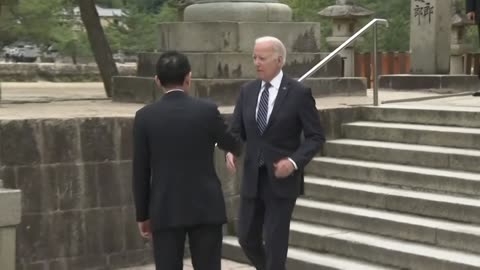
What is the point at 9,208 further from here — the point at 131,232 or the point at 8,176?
the point at 131,232

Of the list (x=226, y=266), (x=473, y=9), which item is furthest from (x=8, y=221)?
(x=473, y=9)

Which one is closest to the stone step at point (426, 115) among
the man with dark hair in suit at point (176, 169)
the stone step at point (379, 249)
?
the stone step at point (379, 249)

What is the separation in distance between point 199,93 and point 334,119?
1.48m

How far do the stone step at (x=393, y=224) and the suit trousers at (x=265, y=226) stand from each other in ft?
5.74

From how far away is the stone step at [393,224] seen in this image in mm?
6477

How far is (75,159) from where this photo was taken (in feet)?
23.5

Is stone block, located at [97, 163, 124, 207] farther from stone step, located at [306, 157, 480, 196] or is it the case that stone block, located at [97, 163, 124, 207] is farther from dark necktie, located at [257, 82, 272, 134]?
dark necktie, located at [257, 82, 272, 134]

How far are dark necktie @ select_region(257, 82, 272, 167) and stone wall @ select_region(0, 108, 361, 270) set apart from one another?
236 cm

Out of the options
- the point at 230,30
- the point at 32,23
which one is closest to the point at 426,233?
the point at 230,30

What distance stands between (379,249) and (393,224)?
348mm

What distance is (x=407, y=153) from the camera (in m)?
7.90

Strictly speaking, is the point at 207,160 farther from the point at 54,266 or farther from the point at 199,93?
the point at 199,93

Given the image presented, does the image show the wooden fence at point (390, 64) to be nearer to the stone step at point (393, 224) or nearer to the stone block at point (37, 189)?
the stone step at point (393, 224)

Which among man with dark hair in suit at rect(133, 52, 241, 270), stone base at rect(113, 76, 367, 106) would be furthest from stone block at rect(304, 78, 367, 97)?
man with dark hair in suit at rect(133, 52, 241, 270)
